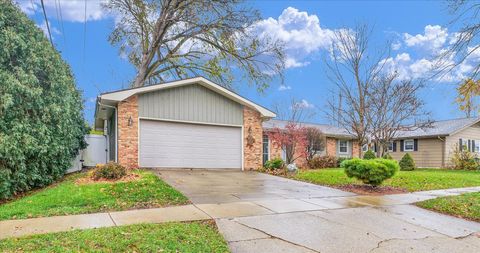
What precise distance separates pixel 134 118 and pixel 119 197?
6.30 metres

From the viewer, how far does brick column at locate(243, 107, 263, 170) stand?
16078mm

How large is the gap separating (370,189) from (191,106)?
26.6 feet

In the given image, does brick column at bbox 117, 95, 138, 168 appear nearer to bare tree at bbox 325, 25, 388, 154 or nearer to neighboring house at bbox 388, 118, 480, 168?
bare tree at bbox 325, 25, 388, 154

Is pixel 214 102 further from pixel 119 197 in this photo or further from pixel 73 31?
pixel 119 197

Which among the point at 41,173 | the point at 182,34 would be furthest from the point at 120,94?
the point at 182,34

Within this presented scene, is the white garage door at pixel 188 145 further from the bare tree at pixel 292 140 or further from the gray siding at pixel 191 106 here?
the bare tree at pixel 292 140

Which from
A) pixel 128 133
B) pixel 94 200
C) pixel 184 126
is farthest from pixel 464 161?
pixel 94 200

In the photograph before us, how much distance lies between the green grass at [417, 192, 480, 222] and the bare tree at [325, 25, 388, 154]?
36.2 ft

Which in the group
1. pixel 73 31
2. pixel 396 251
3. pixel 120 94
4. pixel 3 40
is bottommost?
pixel 396 251

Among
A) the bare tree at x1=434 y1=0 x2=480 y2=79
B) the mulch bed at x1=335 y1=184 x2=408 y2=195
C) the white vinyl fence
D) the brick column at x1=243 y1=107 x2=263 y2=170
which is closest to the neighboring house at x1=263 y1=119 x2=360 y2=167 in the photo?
the brick column at x1=243 y1=107 x2=263 y2=170

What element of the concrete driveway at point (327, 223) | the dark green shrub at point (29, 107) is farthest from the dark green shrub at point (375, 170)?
the dark green shrub at point (29, 107)

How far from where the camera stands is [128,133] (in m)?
13.3

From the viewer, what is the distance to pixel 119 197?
25.4 ft

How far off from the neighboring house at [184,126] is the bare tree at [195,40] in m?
4.93
